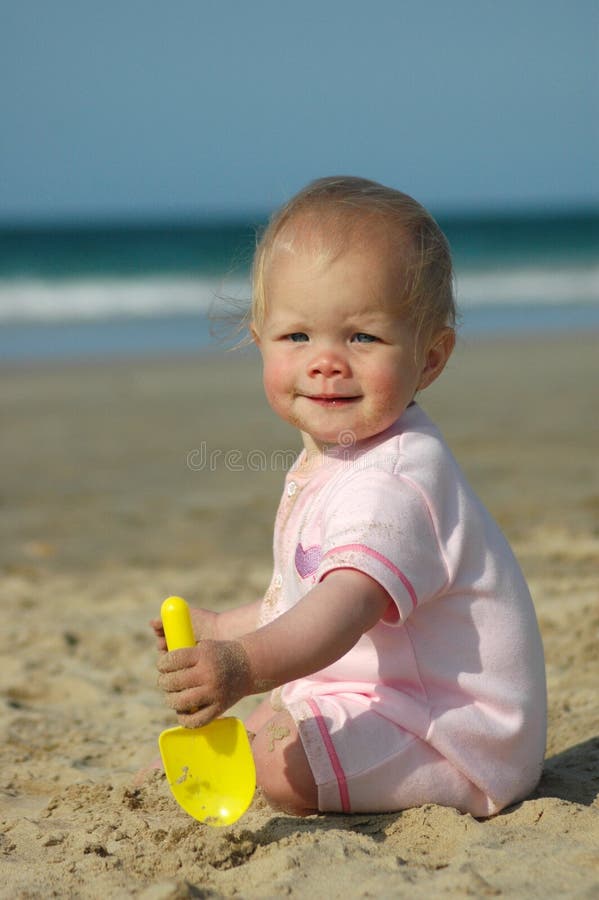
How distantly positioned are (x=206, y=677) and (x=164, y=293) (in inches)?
798

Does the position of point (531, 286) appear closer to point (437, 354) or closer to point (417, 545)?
point (437, 354)

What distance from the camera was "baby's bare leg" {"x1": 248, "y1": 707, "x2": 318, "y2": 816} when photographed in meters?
2.12

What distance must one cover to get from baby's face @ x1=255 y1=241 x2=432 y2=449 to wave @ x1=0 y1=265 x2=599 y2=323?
50.8 ft

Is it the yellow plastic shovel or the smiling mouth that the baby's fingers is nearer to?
the yellow plastic shovel

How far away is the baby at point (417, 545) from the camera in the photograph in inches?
82.9

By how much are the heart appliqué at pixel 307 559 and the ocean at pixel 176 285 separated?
61 centimetres

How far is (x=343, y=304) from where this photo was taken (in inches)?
84.0

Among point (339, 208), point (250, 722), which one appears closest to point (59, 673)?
point (250, 722)

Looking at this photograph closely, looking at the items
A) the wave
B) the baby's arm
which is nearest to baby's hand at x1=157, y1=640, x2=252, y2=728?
the baby's arm

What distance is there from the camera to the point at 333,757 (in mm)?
2107

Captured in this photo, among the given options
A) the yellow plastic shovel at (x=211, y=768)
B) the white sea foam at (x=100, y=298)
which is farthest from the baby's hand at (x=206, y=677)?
the white sea foam at (x=100, y=298)

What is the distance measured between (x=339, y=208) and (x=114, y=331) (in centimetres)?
1302

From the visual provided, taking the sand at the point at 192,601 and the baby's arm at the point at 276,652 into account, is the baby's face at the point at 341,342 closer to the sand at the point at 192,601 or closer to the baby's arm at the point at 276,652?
the baby's arm at the point at 276,652

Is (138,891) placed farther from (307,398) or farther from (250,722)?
(307,398)
